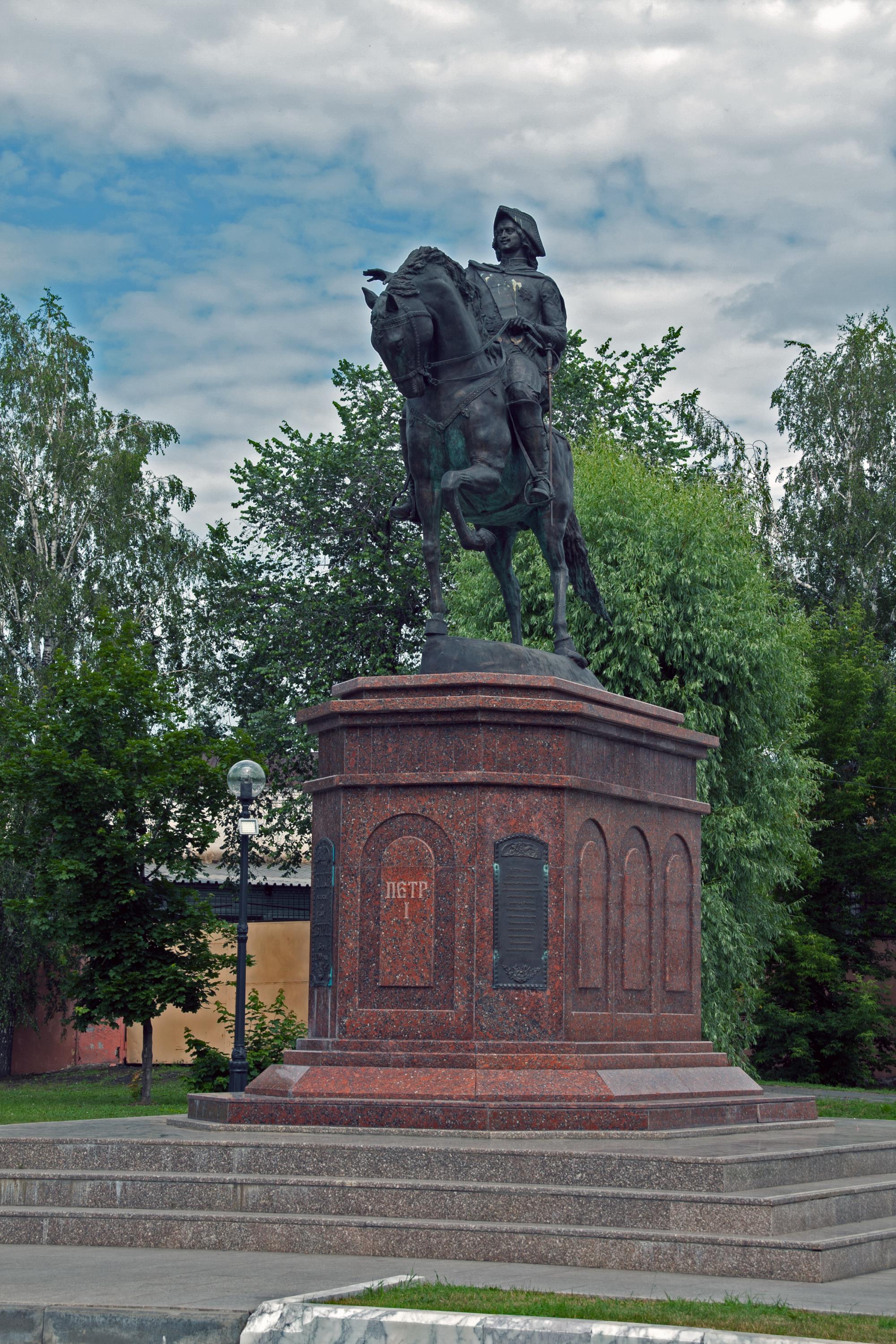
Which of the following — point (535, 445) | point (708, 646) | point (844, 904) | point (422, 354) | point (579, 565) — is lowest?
point (844, 904)

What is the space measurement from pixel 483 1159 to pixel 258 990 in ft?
88.1

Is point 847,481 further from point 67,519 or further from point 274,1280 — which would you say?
point 274,1280

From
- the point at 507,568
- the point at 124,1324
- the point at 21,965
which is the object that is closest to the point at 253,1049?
the point at 507,568

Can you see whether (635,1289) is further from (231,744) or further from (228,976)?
(228,976)

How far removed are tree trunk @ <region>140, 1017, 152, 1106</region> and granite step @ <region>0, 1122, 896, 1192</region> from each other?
46.5 ft

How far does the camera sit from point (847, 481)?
41344 millimetres

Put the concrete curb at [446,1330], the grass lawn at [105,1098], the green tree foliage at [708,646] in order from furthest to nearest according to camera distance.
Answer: the green tree foliage at [708,646], the grass lawn at [105,1098], the concrete curb at [446,1330]

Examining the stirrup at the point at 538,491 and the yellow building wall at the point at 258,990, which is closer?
the stirrup at the point at 538,491

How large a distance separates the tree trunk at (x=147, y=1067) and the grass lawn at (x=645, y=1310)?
1768 cm

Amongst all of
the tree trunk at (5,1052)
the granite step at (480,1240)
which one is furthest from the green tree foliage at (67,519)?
the granite step at (480,1240)

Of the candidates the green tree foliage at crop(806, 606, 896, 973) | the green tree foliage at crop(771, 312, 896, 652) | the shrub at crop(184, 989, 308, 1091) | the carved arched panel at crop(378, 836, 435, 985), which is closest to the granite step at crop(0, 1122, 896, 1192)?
the carved arched panel at crop(378, 836, 435, 985)

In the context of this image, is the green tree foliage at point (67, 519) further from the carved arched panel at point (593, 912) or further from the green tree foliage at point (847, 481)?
the carved arched panel at point (593, 912)

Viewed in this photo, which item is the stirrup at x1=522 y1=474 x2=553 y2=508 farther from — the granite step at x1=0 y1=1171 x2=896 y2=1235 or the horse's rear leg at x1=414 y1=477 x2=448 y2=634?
the granite step at x1=0 y1=1171 x2=896 y2=1235

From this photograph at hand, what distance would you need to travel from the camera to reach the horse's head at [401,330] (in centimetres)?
1187
